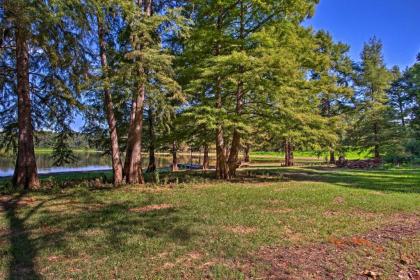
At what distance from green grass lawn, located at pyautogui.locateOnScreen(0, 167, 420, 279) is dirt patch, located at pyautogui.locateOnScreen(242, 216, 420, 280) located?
0.6 inches

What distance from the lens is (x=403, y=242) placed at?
19.0ft

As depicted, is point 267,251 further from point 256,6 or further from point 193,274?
point 256,6

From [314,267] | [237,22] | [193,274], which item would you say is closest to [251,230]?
[314,267]

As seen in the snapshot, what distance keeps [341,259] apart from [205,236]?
2.15 meters

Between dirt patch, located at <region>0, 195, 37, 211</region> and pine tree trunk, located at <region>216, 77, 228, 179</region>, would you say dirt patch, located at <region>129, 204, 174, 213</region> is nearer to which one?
dirt patch, located at <region>0, 195, 37, 211</region>

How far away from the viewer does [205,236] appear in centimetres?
578

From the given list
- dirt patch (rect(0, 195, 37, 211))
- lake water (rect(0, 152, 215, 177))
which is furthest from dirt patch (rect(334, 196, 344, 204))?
lake water (rect(0, 152, 215, 177))

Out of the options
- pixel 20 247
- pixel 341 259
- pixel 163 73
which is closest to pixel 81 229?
pixel 20 247

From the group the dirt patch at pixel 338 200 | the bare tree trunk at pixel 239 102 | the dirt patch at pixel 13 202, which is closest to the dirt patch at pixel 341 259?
the dirt patch at pixel 338 200

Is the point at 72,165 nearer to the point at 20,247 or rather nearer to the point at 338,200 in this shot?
the point at 338,200

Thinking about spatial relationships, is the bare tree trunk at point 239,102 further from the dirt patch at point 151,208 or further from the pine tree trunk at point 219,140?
the dirt patch at point 151,208

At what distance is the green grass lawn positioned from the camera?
14.4 ft

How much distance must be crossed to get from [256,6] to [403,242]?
10.7m

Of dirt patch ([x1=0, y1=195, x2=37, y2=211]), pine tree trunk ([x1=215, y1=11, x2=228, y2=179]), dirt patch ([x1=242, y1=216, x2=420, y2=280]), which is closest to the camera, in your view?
dirt patch ([x1=242, y1=216, x2=420, y2=280])
